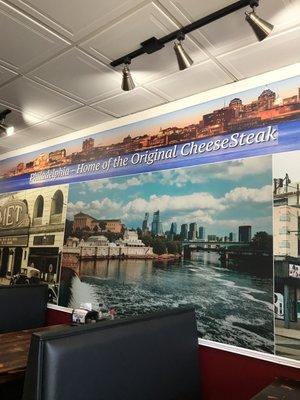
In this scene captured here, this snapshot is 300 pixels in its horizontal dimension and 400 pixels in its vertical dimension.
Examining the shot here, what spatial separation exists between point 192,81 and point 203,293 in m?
2.05

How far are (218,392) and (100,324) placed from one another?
5.11 feet

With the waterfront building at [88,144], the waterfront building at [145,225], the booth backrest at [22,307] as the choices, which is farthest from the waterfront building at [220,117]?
the booth backrest at [22,307]

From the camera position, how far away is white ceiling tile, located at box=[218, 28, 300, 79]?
100 inches

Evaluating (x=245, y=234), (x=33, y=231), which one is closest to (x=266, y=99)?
(x=245, y=234)

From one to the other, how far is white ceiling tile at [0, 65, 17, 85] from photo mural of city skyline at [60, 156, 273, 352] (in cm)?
158

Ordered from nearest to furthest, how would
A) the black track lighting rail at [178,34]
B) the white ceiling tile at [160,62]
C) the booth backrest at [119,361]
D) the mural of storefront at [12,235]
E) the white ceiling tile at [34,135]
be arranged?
the booth backrest at [119,361]
the black track lighting rail at [178,34]
the white ceiling tile at [160,62]
the white ceiling tile at [34,135]
the mural of storefront at [12,235]

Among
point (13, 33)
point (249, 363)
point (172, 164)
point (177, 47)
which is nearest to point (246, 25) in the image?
point (177, 47)

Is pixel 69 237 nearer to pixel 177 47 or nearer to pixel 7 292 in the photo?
pixel 7 292

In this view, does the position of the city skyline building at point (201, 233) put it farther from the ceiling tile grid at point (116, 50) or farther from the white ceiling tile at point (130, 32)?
the white ceiling tile at point (130, 32)

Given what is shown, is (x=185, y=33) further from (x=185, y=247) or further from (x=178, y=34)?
(x=185, y=247)

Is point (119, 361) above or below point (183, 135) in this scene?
below

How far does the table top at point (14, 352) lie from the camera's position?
7.49ft

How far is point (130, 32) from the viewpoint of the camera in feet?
8.21

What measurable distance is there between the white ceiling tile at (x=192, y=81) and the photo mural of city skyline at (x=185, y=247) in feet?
2.68
